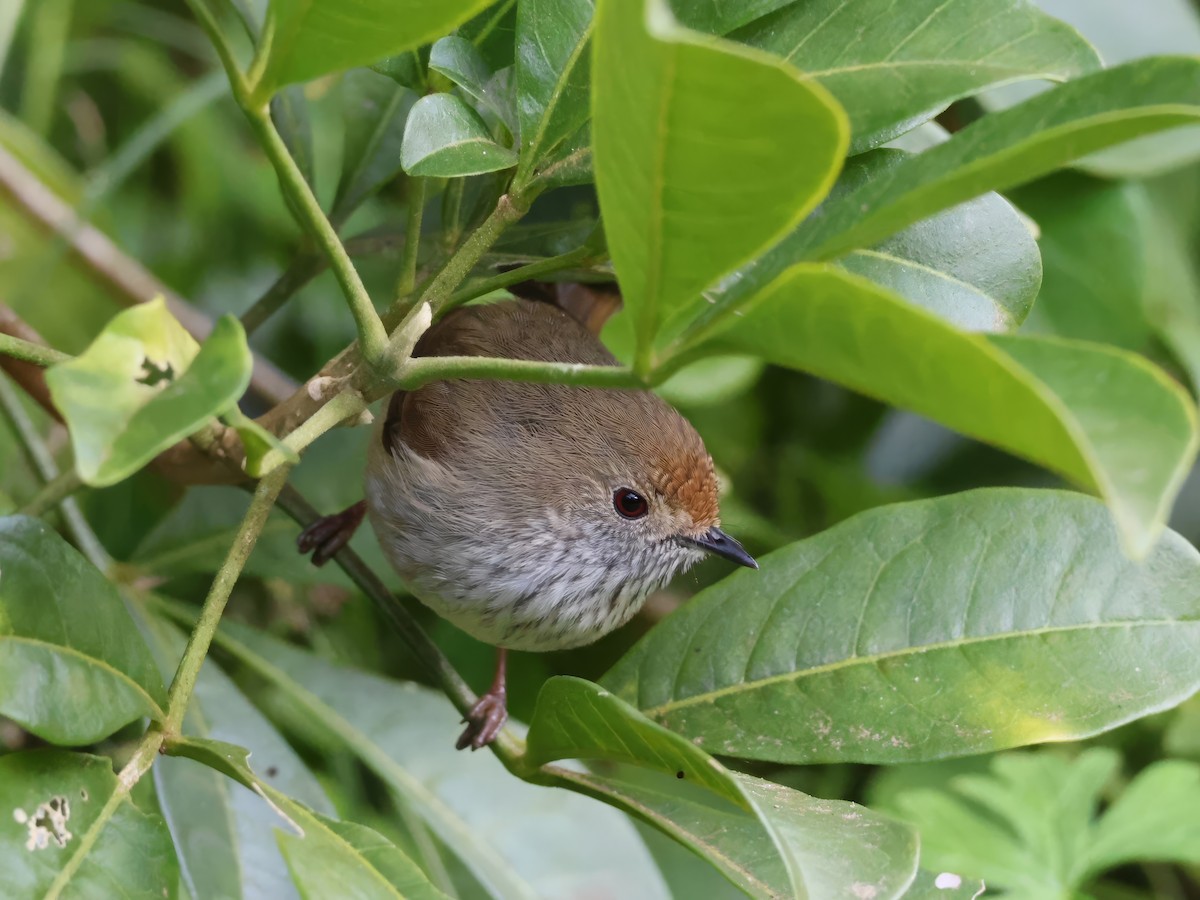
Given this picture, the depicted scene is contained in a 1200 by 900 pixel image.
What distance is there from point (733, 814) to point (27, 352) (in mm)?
876

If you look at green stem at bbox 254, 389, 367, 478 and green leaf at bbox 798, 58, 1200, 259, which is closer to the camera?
green leaf at bbox 798, 58, 1200, 259

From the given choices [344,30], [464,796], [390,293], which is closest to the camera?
[344,30]

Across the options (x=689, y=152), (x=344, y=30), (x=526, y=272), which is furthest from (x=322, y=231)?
(x=689, y=152)

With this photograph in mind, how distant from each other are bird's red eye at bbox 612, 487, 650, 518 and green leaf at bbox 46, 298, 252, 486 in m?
1.16

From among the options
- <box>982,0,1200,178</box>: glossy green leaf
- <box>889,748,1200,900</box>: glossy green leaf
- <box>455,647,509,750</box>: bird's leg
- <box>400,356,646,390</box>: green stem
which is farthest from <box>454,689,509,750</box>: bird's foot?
<box>982,0,1200,178</box>: glossy green leaf

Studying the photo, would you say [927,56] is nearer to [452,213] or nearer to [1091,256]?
[452,213]

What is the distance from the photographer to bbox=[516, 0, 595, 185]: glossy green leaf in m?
1.14

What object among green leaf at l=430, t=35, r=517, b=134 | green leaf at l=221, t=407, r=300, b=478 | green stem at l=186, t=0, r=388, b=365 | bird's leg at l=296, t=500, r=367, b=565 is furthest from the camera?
bird's leg at l=296, t=500, r=367, b=565

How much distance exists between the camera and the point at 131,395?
2.57ft

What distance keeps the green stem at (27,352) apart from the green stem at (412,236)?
0.38 meters

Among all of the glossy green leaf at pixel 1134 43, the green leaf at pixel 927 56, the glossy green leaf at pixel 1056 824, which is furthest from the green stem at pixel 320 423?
the glossy green leaf at pixel 1134 43

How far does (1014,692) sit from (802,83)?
0.80 metres

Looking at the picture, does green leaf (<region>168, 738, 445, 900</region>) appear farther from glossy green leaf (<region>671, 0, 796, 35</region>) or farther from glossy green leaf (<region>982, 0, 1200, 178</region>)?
glossy green leaf (<region>982, 0, 1200, 178</region>)

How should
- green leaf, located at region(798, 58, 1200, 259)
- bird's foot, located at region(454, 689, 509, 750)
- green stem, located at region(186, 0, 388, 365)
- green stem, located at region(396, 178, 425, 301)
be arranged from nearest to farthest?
green leaf, located at region(798, 58, 1200, 259)
green stem, located at region(186, 0, 388, 365)
green stem, located at region(396, 178, 425, 301)
bird's foot, located at region(454, 689, 509, 750)
